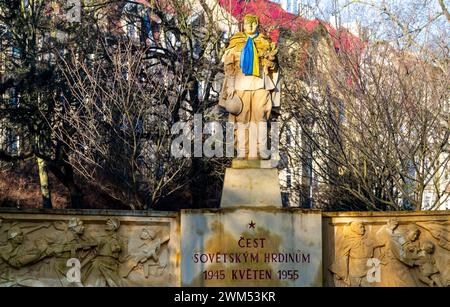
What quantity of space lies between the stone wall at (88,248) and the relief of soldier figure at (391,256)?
11.0 feet

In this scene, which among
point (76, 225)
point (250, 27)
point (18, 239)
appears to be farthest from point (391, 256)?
point (18, 239)

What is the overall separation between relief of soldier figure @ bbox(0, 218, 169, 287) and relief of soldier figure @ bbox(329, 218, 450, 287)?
3587 millimetres

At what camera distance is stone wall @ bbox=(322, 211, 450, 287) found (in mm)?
17969

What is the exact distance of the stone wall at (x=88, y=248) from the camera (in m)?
17.8

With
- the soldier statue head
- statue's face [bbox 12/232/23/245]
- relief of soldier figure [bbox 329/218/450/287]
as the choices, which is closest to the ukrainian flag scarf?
relief of soldier figure [bbox 329/218/450/287]

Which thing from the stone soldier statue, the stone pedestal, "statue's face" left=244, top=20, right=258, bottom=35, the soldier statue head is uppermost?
"statue's face" left=244, top=20, right=258, bottom=35

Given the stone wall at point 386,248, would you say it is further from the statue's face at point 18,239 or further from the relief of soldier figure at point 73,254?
the statue's face at point 18,239

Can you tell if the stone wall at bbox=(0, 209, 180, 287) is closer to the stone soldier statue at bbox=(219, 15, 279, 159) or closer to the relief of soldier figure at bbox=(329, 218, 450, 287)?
the stone soldier statue at bbox=(219, 15, 279, 159)

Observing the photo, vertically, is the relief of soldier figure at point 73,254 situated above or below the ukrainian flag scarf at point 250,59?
below

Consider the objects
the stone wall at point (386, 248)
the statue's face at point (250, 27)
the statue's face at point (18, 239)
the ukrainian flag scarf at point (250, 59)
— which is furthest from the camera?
the statue's face at point (250, 27)

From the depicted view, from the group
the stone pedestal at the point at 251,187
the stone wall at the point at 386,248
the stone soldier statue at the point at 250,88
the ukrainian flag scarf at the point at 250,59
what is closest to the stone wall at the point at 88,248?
the stone pedestal at the point at 251,187

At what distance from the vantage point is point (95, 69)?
3022 cm

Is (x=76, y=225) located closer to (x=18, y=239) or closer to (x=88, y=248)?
(x=88, y=248)

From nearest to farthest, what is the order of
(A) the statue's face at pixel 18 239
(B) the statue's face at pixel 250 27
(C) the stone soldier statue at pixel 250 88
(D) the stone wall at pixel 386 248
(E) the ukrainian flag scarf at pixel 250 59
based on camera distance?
(A) the statue's face at pixel 18 239 → (D) the stone wall at pixel 386 248 → (C) the stone soldier statue at pixel 250 88 → (E) the ukrainian flag scarf at pixel 250 59 → (B) the statue's face at pixel 250 27
